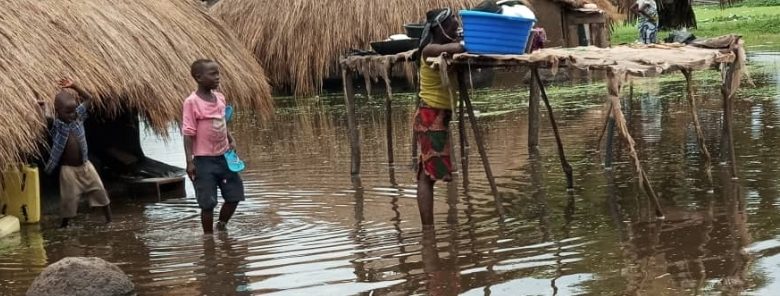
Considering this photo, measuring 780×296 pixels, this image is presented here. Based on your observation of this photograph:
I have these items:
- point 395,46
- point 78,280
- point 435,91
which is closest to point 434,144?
point 435,91

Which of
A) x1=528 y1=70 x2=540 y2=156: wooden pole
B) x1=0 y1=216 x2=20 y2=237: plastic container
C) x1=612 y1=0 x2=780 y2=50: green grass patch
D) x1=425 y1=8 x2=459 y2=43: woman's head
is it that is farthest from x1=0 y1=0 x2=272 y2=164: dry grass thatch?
x1=612 y1=0 x2=780 y2=50: green grass patch

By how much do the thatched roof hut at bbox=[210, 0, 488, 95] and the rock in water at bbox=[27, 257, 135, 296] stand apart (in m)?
14.4

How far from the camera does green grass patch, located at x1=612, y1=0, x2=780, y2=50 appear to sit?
3019cm

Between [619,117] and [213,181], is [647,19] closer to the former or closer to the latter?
[619,117]

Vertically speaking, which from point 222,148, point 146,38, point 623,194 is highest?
point 146,38

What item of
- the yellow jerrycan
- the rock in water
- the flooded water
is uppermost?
the yellow jerrycan

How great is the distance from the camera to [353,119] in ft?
37.9

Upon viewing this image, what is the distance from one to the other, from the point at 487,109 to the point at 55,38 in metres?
8.09

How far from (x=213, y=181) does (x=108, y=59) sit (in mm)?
2123

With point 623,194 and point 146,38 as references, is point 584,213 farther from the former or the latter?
point 146,38

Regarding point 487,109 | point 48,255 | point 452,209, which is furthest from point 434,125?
point 487,109

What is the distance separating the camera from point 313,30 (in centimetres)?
2109

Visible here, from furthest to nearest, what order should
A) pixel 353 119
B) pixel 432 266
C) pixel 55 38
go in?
pixel 353 119
pixel 55 38
pixel 432 266

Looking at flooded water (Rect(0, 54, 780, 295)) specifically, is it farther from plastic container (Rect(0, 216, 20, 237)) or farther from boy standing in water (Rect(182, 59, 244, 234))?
boy standing in water (Rect(182, 59, 244, 234))
